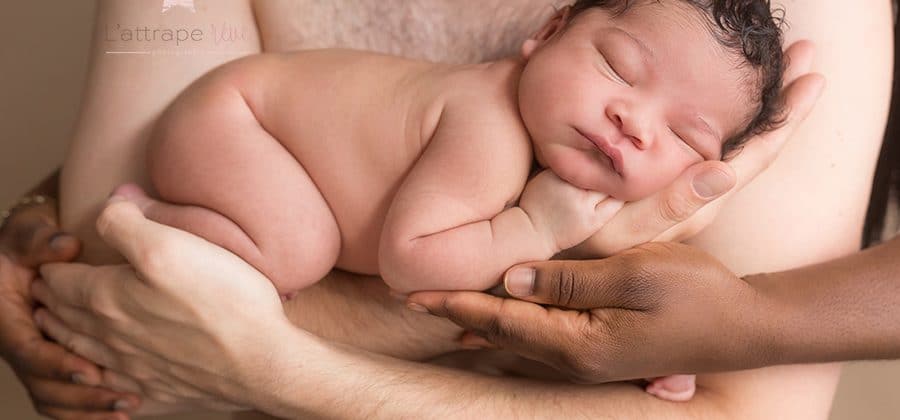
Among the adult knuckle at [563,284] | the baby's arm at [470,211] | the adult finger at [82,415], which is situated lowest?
the adult finger at [82,415]

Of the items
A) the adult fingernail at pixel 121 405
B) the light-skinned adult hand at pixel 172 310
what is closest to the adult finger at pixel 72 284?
the light-skinned adult hand at pixel 172 310

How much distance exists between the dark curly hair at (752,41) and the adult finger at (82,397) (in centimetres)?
56

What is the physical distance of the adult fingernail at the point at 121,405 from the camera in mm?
819

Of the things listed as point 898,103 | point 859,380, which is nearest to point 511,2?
point 898,103

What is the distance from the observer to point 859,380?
1465mm

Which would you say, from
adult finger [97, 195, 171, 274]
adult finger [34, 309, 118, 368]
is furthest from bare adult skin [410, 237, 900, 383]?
adult finger [34, 309, 118, 368]

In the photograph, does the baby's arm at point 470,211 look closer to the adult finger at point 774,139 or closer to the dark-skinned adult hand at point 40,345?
the adult finger at point 774,139

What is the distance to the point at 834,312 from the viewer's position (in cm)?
72

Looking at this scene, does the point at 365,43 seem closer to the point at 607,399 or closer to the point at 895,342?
the point at 607,399

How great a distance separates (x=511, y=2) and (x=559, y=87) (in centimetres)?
20

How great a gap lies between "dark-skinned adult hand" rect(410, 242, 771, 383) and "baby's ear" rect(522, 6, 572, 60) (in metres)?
0.18

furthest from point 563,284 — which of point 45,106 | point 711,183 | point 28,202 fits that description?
point 45,106

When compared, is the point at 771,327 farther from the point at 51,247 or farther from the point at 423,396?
the point at 51,247

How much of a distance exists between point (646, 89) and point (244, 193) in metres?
0.34
